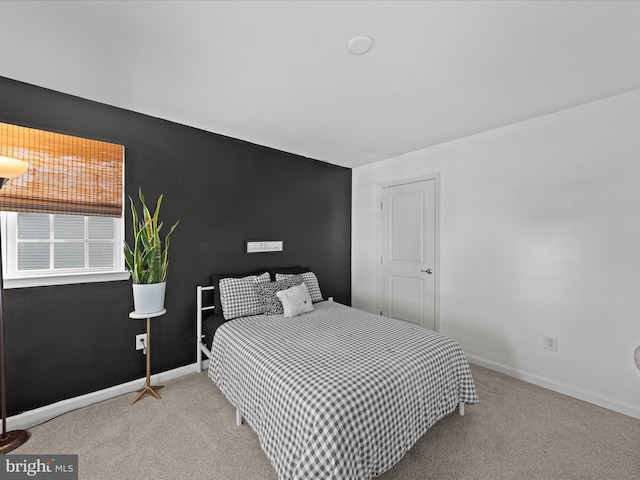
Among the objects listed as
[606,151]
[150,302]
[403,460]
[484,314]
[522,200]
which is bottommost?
[403,460]

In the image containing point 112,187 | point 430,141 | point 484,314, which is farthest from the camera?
point 430,141

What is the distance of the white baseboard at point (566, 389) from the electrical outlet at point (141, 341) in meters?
3.23

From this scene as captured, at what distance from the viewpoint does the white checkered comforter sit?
138 centimetres

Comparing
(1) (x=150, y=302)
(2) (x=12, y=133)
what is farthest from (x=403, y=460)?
(2) (x=12, y=133)

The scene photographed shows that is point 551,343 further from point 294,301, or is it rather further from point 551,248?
point 294,301

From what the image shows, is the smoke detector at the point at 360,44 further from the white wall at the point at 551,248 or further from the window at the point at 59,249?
the window at the point at 59,249

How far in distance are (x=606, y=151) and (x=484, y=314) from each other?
1.73 m

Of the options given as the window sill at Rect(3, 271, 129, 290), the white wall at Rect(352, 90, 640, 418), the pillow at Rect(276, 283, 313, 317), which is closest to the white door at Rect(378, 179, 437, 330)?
the white wall at Rect(352, 90, 640, 418)

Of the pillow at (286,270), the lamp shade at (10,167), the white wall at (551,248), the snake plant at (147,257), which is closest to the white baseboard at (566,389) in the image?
the white wall at (551,248)

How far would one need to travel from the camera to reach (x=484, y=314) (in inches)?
117

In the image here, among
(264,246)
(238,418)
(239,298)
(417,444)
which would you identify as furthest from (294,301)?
(417,444)

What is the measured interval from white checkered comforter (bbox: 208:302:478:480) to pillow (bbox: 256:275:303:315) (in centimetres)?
31

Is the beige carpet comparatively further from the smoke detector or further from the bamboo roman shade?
the smoke detector

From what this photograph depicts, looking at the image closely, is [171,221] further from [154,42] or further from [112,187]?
[154,42]
